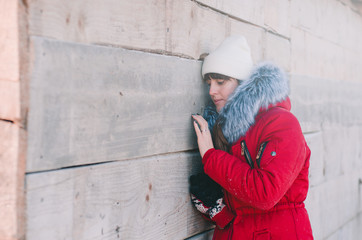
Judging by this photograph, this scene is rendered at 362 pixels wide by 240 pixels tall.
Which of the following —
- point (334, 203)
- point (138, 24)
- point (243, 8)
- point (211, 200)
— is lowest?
point (334, 203)

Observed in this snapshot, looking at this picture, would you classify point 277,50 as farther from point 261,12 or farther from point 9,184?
point 9,184

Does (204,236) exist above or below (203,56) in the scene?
below

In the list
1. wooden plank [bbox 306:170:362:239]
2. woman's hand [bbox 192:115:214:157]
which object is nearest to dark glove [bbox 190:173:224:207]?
Answer: woman's hand [bbox 192:115:214:157]

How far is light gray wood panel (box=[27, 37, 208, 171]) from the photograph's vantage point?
1.53 meters

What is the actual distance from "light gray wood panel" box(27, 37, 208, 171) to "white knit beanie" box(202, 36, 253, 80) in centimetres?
12

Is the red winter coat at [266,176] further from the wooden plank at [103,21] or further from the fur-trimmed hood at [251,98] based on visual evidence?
the wooden plank at [103,21]

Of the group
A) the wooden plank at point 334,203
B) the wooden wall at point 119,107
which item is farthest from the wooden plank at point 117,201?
the wooden plank at point 334,203

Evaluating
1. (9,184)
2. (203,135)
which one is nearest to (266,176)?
(203,135)

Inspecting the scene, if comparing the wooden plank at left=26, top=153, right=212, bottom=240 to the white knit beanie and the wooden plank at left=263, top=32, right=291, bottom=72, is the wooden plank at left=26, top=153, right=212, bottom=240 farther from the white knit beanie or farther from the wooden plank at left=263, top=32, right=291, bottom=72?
the wooden plank at left=263, top=32, right=291, bottom=72

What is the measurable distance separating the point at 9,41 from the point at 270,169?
1.22 m

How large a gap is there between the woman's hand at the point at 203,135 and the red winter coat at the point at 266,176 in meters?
0.06

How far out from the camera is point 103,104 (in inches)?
69.9

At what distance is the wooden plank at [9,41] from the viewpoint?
57.0 inches

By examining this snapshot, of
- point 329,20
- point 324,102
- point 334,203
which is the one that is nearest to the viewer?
point 324,102
